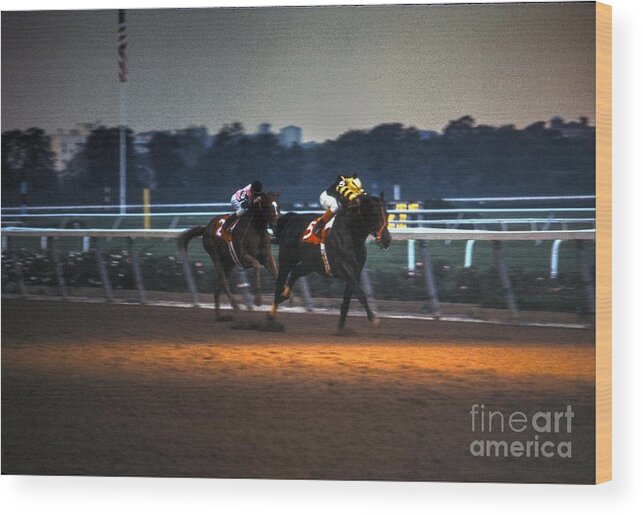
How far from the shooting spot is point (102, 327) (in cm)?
882

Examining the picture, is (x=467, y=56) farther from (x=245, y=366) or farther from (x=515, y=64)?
(x=245, y=366)

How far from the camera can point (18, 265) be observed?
880cm

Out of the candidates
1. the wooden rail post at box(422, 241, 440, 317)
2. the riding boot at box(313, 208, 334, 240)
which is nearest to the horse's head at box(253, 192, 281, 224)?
the riding boot at box(313, 208, 334, 240)

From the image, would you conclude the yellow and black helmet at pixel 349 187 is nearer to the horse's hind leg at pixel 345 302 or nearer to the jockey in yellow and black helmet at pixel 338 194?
the jockey in yellow and black helmet at pixel 338 194

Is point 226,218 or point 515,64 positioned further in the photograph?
point 226,218

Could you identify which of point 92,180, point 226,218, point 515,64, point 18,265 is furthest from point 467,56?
point 18,265

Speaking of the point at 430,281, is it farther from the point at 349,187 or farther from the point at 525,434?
the point at 525,434

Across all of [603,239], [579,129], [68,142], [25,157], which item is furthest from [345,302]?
[25,157]

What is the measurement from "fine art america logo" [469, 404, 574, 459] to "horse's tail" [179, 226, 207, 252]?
2.08 metres

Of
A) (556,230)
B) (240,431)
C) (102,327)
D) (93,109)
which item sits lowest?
(240,431)

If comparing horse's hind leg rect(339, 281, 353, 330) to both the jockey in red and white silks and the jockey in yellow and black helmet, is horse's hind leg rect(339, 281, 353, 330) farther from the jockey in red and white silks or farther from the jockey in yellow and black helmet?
the jockey in red and white silks

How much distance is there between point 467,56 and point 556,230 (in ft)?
3.68

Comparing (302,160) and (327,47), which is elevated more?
(327,47)

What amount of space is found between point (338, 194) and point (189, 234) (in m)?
0.99
